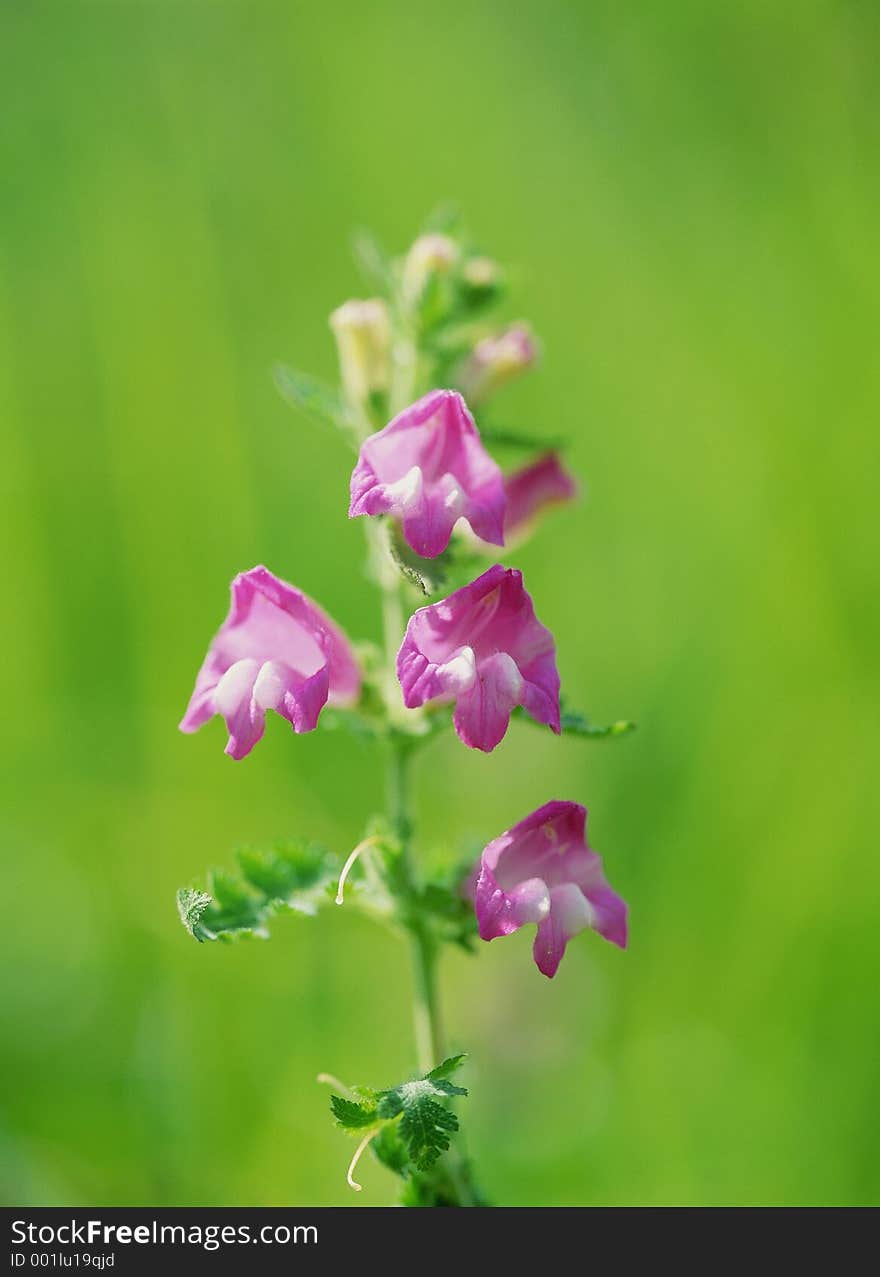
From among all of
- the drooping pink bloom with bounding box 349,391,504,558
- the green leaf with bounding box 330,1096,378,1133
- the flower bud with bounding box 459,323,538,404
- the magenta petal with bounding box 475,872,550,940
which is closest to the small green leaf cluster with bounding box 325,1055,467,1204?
the green leaf with bounding box 330,1096,378,1133

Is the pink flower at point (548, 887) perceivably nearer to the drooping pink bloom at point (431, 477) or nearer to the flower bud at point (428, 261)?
the drooping pink bloom at point (431, 477)

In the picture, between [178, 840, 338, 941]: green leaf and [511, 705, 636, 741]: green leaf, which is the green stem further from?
[511, 705, 636, 741]: green leaf

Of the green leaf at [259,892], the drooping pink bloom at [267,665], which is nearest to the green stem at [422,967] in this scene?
the green leaf at [259,892]

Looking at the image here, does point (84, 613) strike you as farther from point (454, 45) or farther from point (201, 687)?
point (454, 45)

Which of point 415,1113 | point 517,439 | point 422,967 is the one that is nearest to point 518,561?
point 517,439

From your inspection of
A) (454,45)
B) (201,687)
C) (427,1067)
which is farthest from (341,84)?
(427,1067)
